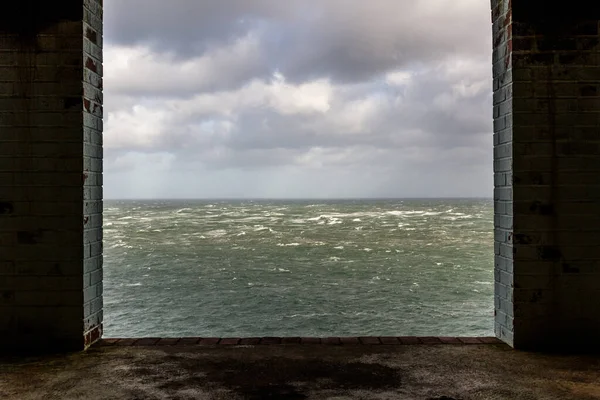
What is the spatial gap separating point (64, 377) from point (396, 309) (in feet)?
83.4

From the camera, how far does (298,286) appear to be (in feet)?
109

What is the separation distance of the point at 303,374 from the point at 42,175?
2.73 m

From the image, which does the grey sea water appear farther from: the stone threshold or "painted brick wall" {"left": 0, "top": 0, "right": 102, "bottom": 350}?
"painted brick wall" {"left": 0, "top": 0, "right": 102, "bottom": 350}

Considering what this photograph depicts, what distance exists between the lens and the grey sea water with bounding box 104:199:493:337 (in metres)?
24.9

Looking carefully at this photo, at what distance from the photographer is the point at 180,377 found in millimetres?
3451

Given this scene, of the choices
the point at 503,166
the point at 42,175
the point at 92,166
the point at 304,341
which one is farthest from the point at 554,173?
the point at 42,175

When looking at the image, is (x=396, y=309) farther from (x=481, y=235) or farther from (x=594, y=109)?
(x=481, y=235)

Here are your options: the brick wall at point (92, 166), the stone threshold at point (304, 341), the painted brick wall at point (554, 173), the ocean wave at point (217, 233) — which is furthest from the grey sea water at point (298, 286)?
the brick wall at point (92, 166)

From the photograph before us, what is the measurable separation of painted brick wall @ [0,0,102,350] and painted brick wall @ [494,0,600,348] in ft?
12.1

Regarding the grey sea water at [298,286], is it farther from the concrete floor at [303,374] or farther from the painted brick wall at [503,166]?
the concrete floor at [303,374]

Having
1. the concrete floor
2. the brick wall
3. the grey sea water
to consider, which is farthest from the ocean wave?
the concrete floor

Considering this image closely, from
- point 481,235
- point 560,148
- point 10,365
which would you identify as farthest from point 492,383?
point 481,235

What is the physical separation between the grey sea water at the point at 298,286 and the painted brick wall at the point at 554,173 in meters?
19.5

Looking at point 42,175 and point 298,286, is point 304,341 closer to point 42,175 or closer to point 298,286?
point 42,175
